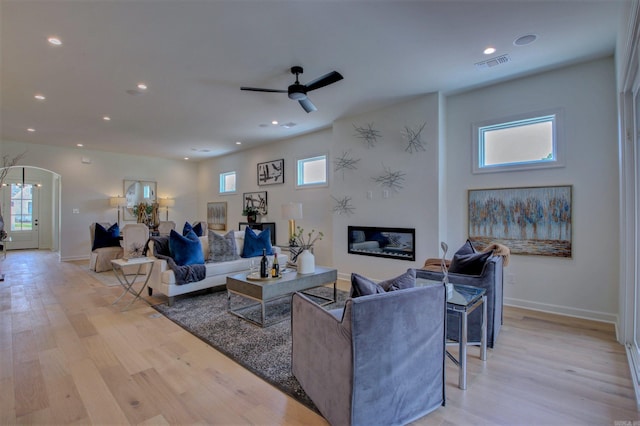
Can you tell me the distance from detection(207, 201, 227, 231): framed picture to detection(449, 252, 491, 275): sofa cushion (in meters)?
6.96

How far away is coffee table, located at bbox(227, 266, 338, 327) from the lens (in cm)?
313

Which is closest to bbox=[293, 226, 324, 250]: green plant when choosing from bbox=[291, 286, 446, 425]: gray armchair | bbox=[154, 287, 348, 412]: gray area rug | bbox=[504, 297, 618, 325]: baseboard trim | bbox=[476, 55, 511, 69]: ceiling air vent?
bbox=[154, 287, 348, 412]: gray area rug

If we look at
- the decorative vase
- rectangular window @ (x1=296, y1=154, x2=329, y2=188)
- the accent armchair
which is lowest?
the accent armchair

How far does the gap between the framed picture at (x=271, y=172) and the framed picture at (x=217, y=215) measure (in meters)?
1.84

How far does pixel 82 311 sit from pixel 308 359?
3262 mm

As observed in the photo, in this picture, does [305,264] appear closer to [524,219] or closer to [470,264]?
[470,264]

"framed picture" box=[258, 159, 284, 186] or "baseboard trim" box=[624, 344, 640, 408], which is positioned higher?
"framed picture" box=[258, 159, 284, 186]

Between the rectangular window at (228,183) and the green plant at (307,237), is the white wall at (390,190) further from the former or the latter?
the rectangular window at (228,183)

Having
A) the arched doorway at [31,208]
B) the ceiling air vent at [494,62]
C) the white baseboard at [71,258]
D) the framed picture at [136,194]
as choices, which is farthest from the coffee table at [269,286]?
the arched doorway at [31,208]

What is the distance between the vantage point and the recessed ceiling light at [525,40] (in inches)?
112

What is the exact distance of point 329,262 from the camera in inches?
234

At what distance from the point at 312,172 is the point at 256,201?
1.93 meters

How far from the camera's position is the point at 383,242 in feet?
15.8

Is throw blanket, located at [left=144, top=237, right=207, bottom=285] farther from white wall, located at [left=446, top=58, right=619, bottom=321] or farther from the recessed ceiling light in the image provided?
the recessed ceiling light
